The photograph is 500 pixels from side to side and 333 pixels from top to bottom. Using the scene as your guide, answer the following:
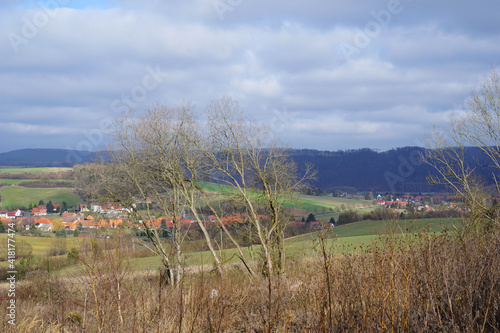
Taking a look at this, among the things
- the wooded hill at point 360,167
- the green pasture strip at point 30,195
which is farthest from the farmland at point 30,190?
the wooded hill at point 360,167

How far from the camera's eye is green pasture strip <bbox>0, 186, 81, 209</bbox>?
43938 millimetres

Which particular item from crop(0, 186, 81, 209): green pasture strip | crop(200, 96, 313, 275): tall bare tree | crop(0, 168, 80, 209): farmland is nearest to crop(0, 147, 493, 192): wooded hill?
crop(0, 168, 80, 209): farmland

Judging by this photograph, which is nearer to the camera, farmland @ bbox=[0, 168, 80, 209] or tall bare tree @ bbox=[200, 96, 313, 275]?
tall bare tree @ bbox=[200, 96, 313, 275]

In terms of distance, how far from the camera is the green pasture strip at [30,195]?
43938mm

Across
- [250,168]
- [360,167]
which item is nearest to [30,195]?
[250,168]

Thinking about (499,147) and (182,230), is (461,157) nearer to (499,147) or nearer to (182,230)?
(499,147)

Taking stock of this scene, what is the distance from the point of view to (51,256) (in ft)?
92.7

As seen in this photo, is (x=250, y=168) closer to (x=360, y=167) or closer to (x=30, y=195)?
(x=30, y=195)

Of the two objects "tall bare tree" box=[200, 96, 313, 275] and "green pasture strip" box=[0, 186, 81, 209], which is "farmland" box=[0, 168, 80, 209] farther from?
"tall bare tree" box=[200, 96, 313, 275]

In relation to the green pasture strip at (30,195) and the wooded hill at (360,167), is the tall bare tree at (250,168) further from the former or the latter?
the wooded hill at (360,167)

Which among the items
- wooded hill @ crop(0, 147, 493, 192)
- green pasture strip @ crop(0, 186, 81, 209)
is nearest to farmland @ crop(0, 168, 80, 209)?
green pasture strip @ crop(0, 186, 81, 209)

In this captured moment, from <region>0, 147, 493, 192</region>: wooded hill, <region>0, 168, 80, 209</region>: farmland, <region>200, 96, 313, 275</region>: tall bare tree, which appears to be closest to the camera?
<region>200, 96, 313, 275</region>: tall bare tree

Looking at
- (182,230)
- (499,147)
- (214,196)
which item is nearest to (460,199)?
(499,147)

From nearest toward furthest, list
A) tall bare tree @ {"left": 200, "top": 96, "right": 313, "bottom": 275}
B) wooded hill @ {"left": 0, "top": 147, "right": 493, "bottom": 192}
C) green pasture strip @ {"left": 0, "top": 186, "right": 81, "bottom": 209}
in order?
tall bare tree @ {"left": 200, "top": 96, "right": 313, "bottom": 275} < green pasture strip @ {"left": 0, "top": 186, "right": 81, "bottom": 209} < wooded hill @ {"left": 0, "top": 147, "right": 493, "bottom": 192}
